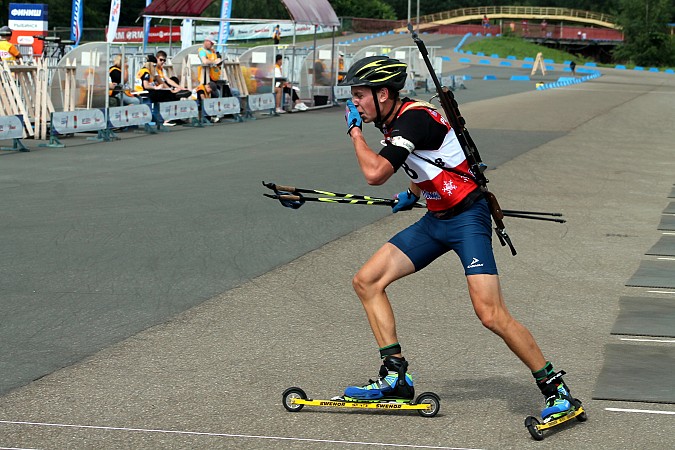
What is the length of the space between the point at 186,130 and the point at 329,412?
2005 centimetres

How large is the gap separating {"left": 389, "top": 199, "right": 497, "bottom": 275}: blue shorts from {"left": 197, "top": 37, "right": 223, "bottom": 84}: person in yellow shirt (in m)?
21.6

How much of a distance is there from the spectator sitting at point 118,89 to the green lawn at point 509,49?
188 feet

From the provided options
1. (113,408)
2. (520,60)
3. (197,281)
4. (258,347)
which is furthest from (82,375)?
(520,60)

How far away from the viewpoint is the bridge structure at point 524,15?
396ft

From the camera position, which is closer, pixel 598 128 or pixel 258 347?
pixel 258 347

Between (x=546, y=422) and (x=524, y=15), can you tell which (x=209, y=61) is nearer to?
(x=546, y=422)

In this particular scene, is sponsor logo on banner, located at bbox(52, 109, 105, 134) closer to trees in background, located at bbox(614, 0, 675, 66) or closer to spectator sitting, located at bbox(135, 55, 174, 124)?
spectator sitting, located at bbox(135, 55, 174, 124)

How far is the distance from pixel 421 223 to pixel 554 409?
1.28 m

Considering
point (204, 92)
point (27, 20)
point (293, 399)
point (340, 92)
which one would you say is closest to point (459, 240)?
point (293, 399)

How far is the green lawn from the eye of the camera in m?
82.6

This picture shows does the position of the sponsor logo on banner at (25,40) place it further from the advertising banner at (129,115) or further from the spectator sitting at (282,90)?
the advertising banner at (129,115)

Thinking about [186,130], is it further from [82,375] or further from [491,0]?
[491,0]

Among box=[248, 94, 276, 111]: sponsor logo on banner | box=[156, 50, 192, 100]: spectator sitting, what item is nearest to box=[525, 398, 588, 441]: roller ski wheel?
box=[156, 50, 192, 100]: spectator sitting

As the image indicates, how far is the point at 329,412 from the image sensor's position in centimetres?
600
